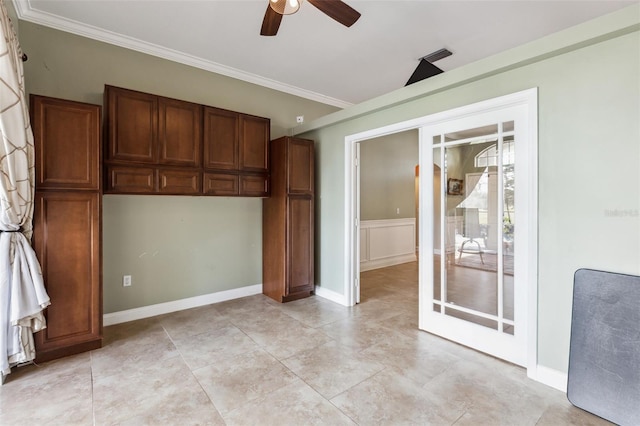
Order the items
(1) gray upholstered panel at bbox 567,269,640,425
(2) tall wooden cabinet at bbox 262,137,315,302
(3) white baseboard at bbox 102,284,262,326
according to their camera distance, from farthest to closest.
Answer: (2) tall wooden cabinet at bbox 262,137,315,302, (3) white baseboard at bbox 102,284,262,326, (1) gray upholstered panel at bbox 567,269,640,425

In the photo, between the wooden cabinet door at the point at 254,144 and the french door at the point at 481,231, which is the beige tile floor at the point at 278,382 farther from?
the wooden cabinet door at the point at 254,144

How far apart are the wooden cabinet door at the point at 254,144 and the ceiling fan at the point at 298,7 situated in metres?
1.48

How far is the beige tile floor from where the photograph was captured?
1864mm

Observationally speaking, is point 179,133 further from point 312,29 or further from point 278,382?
point 278,382

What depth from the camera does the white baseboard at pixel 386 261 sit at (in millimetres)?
5948

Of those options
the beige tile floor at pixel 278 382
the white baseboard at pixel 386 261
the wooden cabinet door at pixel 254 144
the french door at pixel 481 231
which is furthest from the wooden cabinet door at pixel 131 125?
the white baseboard at pixel 386 261

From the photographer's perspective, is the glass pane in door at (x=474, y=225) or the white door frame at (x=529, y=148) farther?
the glass pane in door at (x=474, y=225)

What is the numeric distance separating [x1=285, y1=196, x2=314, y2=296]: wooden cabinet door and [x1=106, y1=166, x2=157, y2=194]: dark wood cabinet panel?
1.62 m

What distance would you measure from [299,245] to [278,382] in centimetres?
201

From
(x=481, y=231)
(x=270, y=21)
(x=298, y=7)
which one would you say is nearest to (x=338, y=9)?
(x=298, y=7)

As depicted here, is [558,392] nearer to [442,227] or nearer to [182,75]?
[442,227]

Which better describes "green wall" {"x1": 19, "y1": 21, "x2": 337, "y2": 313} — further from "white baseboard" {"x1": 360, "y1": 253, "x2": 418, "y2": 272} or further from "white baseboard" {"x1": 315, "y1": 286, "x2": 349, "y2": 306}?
"white baseboard" {"x1": 360, "y1": 253, "x2": 418, "y2": 272}

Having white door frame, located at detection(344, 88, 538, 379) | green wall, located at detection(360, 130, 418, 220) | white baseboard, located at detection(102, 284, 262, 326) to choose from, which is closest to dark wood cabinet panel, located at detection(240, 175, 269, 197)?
white door frame, located at detection(344, 88, 538, 379)

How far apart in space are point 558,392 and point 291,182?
3.24 metres
